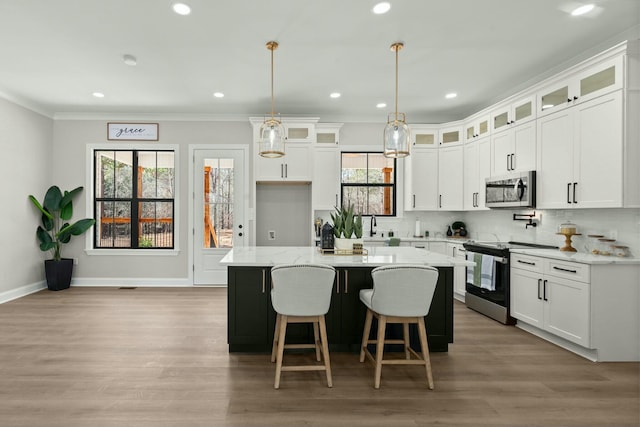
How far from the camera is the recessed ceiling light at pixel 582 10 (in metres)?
3.06

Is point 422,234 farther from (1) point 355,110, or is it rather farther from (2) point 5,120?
(2) point 5,120

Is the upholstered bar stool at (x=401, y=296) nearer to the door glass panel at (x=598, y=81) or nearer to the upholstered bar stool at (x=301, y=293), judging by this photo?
the upholstered bar stool at (x=301, y=293)

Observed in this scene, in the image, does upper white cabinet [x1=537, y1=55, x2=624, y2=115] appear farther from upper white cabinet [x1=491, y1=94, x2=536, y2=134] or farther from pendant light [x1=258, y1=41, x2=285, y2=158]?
pendant light [x1=258, y1=41, x2=285, y2=158]

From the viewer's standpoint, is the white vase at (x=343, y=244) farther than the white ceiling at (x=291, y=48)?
Yes

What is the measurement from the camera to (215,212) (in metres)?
6.29

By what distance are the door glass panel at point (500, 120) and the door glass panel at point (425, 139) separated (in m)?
1.16

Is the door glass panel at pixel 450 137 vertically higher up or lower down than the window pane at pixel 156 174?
higher up

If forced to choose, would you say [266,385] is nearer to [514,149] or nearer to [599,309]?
[599,309]

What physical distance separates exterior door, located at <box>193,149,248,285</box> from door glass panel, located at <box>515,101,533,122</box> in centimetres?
416

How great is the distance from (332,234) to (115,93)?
3.95 m

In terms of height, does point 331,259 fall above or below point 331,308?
above

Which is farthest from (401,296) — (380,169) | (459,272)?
(380,169)

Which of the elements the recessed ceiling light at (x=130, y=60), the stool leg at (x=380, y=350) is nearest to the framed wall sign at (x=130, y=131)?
the recessed ceiling light at (x=130, y=60)

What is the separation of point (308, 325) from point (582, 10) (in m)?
3.62
